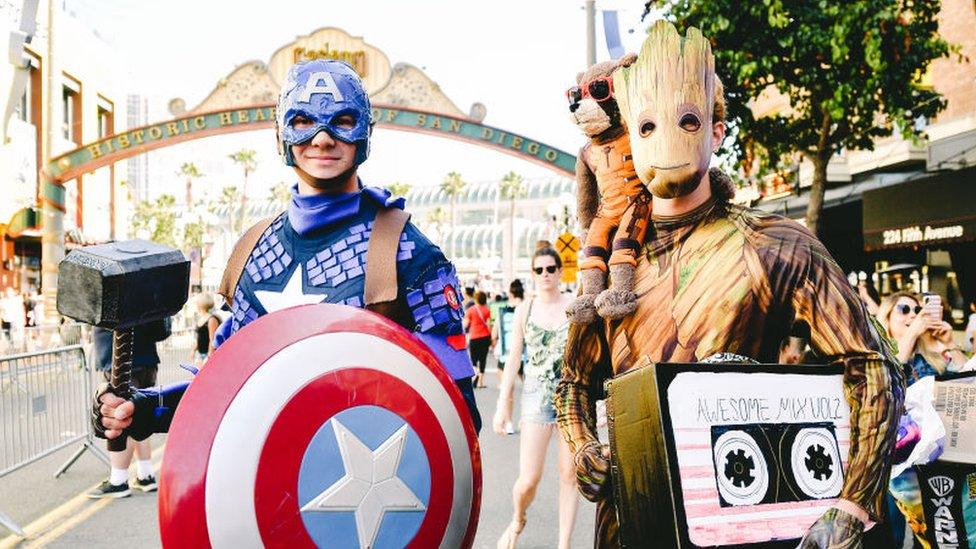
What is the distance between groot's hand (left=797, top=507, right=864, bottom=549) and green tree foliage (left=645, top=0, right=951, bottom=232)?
9094mm

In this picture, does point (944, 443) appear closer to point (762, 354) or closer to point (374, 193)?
point (762, 354)

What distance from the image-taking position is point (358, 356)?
1890 mm

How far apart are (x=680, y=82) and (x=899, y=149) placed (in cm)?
1754

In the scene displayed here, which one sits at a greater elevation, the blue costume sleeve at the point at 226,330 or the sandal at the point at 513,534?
the blue costume sleeve at the point at 226,330

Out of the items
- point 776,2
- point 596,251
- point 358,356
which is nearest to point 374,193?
point 596,251

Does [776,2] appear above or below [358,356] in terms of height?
above

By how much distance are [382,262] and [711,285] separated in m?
0.84

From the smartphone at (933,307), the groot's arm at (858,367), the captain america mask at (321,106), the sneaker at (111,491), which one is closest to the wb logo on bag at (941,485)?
the smartphone at (933,307)

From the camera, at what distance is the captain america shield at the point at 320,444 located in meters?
1.73

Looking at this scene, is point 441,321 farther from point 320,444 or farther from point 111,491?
point 111,491

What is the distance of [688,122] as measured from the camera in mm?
2150

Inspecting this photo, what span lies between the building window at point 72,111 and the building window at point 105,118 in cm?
241

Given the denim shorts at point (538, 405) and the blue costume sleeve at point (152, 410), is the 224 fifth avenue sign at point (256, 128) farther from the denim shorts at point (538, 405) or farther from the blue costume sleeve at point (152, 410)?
the blue costume sleeve at point (152, 410)

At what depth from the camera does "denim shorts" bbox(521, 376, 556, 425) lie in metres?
5.60
